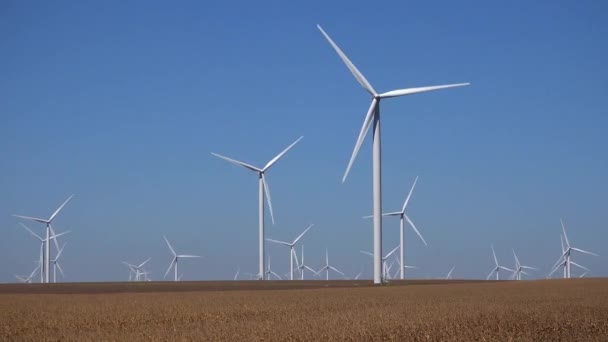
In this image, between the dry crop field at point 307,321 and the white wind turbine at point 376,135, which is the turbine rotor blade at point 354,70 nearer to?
the white wind turbine at point 376,135

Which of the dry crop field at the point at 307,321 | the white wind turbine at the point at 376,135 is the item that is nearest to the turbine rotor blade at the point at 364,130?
the white wind turbine at the point at 376,135

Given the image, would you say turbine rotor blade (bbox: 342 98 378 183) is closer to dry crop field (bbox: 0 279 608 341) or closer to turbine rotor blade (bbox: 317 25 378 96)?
turbine rotor blade (bbox: 317 25 378 96)

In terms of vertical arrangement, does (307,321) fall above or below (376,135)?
below

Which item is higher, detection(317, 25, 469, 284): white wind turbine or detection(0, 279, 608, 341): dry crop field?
detection(317, 25, 469, 284): white wind turbine

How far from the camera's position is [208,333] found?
98.5 ft

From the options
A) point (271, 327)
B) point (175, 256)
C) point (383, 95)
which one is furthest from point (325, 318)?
point (175, 256)

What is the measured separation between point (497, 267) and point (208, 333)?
125 metres

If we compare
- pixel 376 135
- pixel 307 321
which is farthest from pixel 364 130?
pixel 307 321

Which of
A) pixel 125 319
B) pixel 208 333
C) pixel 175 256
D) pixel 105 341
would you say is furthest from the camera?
pixel 175 256

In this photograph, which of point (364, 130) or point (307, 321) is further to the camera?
point (364, 130)

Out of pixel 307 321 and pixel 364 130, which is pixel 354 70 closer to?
pixel 364 130

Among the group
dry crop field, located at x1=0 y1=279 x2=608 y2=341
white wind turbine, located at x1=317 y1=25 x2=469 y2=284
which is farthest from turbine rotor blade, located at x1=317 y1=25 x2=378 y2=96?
dry crop field, located at x1=0 y1=279 x2=608 y2=341

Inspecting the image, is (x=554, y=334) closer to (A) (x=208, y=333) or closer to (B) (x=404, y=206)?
(A) (x=208, y=333)

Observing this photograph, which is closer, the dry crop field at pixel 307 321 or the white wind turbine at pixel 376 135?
the dry crop field at pixel 307 321
